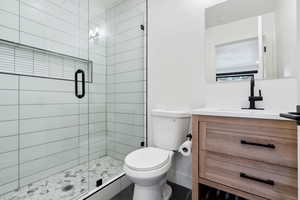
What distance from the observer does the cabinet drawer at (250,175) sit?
84 cm

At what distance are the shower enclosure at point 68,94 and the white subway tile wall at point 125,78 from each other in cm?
1

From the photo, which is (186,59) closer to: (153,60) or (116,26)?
(153,60)

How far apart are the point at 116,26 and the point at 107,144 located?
173 centimetres

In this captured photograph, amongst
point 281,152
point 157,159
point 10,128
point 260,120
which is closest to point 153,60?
point 157,159

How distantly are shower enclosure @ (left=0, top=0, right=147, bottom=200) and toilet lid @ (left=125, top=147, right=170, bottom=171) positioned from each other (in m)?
0.51

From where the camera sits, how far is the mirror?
4.02 feet

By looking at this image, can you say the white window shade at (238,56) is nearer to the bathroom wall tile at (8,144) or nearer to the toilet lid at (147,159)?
the toilet lid at (147,159)

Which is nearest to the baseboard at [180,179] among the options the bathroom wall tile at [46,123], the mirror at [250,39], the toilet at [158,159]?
the toilet at [158,159]

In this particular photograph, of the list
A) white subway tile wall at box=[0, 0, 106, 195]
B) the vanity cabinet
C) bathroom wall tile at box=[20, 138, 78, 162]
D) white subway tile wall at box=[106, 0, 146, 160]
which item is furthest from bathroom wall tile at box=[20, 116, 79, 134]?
the vanity cabinet

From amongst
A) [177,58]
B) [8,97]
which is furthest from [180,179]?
[8,97]

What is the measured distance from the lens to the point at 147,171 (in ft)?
3.77

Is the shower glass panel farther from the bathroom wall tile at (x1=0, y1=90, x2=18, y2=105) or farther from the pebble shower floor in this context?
the bathroom wall tile at (x1=0, y1=90, x2=18, y2=105)

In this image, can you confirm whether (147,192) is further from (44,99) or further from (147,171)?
(44,99)

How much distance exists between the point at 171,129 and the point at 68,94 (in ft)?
4.62
